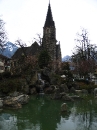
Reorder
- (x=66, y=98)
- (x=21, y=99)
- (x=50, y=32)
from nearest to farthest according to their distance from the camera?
(x=21, y=99), (x=66, y=98), (x=50, y=32)

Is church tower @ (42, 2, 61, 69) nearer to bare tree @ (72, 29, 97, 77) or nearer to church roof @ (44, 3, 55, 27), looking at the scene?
church roof @ (44, 3, 55, 27)

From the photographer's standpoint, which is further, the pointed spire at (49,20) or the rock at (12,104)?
the pointed spire at (49,20)

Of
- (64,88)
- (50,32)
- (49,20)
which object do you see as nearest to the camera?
(64,88)

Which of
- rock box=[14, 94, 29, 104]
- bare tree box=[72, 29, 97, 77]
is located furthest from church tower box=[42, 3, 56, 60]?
rock box=[14, 94, 29, 104]

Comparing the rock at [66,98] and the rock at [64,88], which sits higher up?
the rock at [64,88]

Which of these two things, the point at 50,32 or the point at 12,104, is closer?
the point at 12,104

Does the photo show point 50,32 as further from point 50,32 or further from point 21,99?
point 21,99

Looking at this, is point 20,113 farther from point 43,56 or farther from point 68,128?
point 43,56

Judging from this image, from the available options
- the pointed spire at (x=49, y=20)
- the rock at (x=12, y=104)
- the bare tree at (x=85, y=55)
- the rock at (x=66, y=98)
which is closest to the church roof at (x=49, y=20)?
the pointed spire at (x=49, y=20)

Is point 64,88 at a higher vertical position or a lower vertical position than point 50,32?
lower

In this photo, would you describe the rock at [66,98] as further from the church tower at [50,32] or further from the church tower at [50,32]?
the church tower at [50,32]

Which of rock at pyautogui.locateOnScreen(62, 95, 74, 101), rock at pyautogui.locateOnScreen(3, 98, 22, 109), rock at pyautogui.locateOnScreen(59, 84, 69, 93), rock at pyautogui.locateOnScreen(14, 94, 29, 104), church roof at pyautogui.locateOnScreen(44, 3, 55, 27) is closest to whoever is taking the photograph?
rock at pyautogui.locateOnScreen(3, 98, 22, 109)

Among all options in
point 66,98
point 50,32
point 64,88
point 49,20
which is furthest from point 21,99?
point 49,20

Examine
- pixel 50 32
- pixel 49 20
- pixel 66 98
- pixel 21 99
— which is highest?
pixel 49 20
